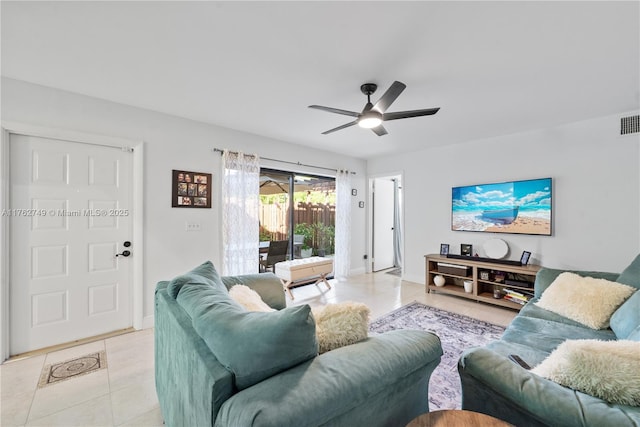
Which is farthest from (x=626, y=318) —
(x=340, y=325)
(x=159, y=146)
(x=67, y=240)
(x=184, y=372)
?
(x=67, y=240)

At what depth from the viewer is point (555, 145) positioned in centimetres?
353

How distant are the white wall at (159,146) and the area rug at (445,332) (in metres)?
2.40

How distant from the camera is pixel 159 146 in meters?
3.12

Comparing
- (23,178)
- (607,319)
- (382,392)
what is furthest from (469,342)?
(23,178)

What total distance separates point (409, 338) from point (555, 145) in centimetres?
383

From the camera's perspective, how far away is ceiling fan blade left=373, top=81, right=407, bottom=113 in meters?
1.97

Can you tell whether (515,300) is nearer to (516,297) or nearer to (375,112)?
(516,297)

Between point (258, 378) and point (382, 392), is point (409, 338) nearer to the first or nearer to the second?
point (382, 392)

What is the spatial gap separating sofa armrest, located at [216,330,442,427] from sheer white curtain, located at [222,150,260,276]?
2876 millimetres

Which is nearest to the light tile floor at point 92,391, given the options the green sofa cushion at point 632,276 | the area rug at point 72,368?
the area rug at point 72,368

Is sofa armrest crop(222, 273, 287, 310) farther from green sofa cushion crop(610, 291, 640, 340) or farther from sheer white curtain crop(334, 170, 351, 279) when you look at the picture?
sheer white curtain crop(334, 170, 351, 279)

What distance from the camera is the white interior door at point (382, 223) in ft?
19.4

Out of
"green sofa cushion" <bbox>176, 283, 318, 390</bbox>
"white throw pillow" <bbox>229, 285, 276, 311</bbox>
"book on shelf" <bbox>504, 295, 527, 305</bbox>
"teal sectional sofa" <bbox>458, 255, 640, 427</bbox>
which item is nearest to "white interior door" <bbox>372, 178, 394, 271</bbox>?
"book on shelf" <bbox>504, 295, 527, 305</bbox>

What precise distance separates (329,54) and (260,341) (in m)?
1.97
